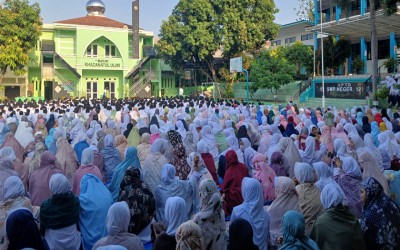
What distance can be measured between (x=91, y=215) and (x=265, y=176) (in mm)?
2548

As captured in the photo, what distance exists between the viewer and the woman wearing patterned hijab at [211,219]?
3.75m

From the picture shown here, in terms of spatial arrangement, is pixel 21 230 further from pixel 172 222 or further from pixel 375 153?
pixel 375 153

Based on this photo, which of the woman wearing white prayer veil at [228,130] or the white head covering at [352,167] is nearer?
the white head covering at [352,167]

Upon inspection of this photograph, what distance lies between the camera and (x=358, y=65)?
26.5m

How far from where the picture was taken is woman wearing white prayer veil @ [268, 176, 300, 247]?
14.3 feet

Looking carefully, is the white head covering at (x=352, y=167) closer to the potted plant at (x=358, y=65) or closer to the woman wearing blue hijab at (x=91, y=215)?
the woman wearing blue hijab at (x=91, y=215)

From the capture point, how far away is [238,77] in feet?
114

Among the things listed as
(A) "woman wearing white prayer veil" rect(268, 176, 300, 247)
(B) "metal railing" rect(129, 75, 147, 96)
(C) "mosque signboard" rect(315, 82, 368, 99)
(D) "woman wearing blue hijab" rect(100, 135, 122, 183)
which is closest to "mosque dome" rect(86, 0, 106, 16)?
(B) "metal railing" rect(129, 75, 147, 96)

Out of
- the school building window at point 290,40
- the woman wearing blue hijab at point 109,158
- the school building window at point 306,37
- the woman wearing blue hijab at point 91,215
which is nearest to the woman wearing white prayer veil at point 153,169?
the woman wearing blue hijab at point 109,158

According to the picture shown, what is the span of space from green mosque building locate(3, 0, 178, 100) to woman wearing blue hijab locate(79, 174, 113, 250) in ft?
92.7

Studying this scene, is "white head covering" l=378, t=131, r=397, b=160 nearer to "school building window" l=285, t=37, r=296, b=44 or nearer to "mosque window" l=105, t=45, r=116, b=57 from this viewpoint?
"mosque window" l=105, t=45, r=116, b=57

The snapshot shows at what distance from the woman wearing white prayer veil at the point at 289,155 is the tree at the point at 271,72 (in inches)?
790

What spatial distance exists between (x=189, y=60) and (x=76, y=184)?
27.2 metres

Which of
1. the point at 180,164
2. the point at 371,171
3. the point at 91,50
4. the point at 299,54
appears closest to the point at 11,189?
the point at 180,164
